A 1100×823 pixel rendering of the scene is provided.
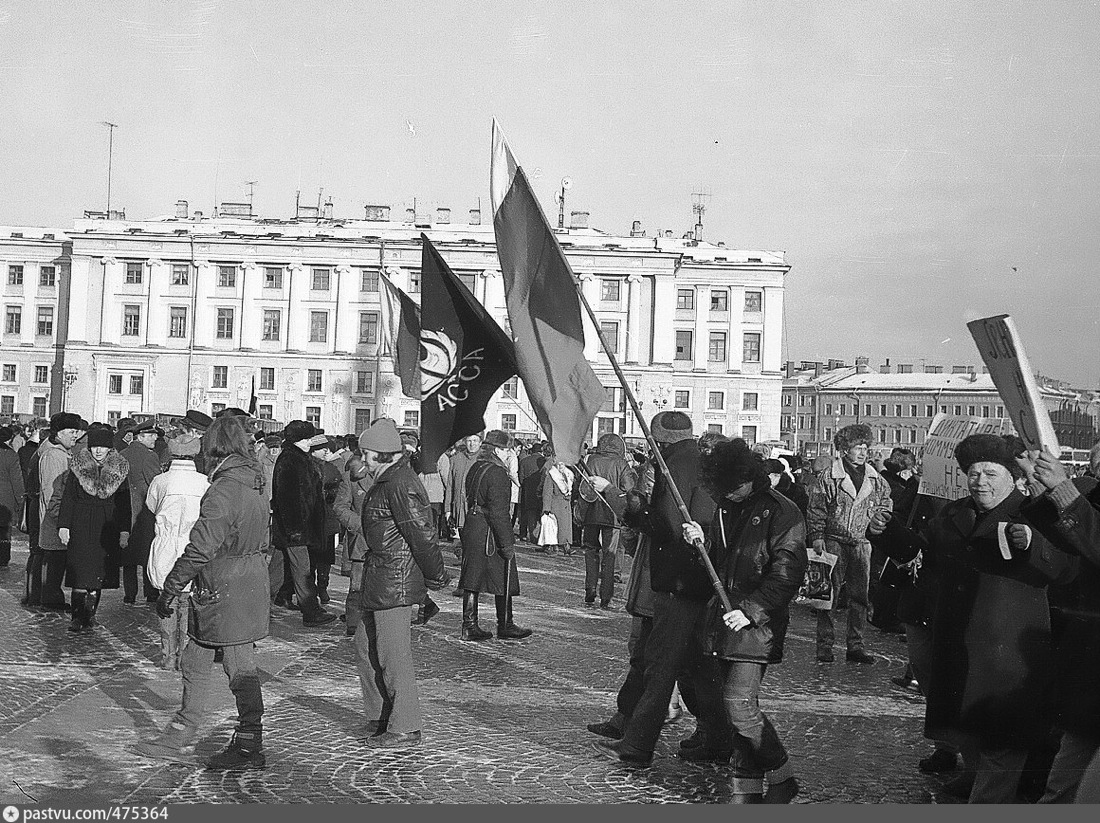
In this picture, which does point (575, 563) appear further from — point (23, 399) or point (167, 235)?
point (23, 399)

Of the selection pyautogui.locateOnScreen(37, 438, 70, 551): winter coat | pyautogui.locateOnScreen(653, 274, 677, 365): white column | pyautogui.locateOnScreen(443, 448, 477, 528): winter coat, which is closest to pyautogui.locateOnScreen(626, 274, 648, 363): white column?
pyautogui.locateOnScreen(653, 274, 677, 365): white column

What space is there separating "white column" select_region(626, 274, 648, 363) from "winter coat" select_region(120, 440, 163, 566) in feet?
195

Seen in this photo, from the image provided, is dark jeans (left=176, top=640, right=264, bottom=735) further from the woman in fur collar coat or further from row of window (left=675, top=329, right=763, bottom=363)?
row of window (left=675, top=329, right=763, bottom=363)

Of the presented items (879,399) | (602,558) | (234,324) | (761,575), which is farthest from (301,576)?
(879,399)

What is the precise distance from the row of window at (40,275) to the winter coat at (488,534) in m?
74.1

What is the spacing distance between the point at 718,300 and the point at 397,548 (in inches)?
2708

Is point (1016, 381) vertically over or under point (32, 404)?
under

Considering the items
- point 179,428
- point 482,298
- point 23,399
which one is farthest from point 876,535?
point 23,399

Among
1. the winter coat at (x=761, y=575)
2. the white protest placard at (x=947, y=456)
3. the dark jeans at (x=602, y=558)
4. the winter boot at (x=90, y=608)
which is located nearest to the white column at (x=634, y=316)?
the dark jeans at (x=602, y=558)

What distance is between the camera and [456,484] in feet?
52.9

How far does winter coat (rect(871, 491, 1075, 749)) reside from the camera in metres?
4.45

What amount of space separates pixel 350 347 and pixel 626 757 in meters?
66.4

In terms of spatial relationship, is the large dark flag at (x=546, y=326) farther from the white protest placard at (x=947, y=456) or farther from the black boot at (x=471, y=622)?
the black boot at (x=471, y=622)

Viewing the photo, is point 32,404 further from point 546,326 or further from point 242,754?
point 546,326
